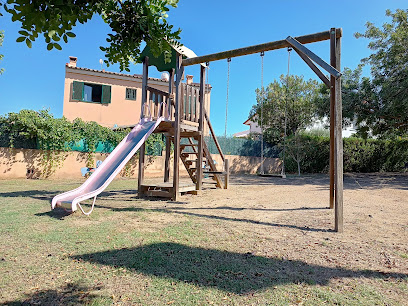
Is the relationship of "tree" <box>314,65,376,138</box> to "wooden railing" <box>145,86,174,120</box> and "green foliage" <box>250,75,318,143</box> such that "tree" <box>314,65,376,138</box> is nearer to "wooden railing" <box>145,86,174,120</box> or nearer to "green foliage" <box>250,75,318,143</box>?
"green foliage" <box>250,75,318,143</box>

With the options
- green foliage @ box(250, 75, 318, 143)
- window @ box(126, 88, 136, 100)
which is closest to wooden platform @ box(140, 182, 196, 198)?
window @ box(126, 88, 136, 100)

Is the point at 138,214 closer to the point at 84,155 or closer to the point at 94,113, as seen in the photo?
the point at 84,155

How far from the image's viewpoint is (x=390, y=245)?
338 centimetres

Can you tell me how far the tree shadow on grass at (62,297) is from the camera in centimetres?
203

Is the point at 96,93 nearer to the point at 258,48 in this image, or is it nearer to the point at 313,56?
the point at 258,48

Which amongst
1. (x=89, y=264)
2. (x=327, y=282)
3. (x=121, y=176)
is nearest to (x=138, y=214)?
(x=89, y=264)

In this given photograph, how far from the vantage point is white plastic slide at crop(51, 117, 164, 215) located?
4.53 m

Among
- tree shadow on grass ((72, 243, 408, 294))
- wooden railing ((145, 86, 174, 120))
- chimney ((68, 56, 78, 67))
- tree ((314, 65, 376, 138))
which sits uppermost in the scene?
chimney ((68, 56, 78, 67))

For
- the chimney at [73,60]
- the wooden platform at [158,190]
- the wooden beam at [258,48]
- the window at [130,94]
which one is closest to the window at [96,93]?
the window at [130,94]

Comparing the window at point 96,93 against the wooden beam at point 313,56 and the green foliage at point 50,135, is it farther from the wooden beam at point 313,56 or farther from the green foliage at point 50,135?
the wooden beam at point 313,56

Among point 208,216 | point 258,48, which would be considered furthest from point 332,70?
point 208,216

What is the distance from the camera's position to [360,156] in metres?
18.1

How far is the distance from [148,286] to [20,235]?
244 cm

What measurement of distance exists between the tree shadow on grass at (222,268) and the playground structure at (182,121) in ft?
5.23
